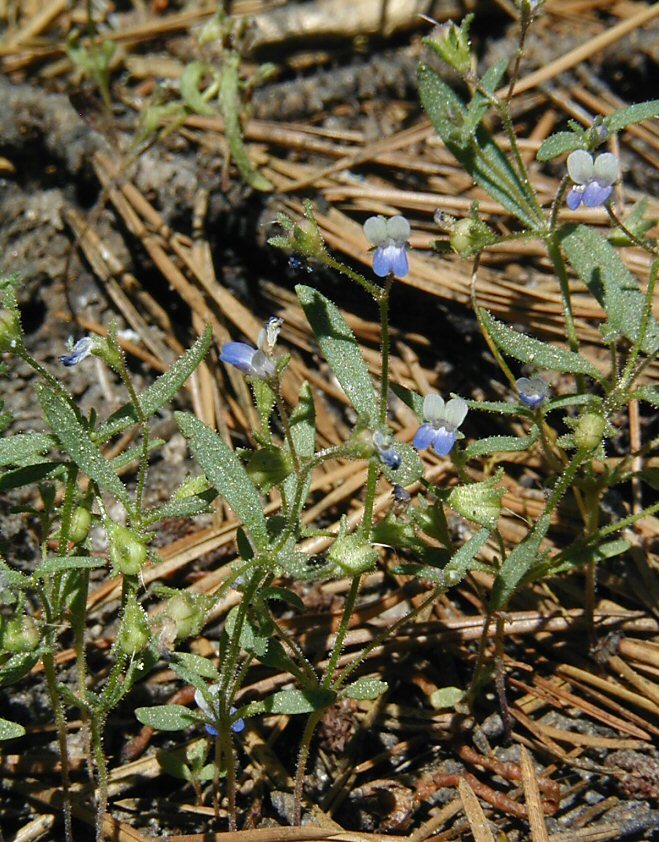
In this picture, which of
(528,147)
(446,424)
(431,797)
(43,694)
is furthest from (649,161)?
(43,694)

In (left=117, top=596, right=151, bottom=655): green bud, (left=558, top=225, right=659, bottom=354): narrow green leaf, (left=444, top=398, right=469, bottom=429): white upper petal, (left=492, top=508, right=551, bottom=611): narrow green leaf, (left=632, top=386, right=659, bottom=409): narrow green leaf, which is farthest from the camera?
(left=558, top=225, right=659, bottom=354): narrow green leaf

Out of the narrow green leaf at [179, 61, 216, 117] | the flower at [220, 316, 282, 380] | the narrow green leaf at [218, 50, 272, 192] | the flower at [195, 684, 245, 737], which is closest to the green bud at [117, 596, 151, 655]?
the flower at [195, 684, 245, 737]

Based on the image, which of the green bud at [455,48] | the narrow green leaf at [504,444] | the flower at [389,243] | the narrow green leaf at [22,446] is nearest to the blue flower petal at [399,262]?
the flower at [389,243]

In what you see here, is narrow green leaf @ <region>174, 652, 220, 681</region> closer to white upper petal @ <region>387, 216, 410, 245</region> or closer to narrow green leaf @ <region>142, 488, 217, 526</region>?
narrow green leaf @ <region>142, 488, 217, 526</region>

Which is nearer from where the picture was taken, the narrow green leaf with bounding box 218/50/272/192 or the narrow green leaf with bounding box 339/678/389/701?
the narrow green leaf with bounding box 339/678/389/701

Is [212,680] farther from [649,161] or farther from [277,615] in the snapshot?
[649,161]

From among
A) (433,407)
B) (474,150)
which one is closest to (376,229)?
(433,407)
